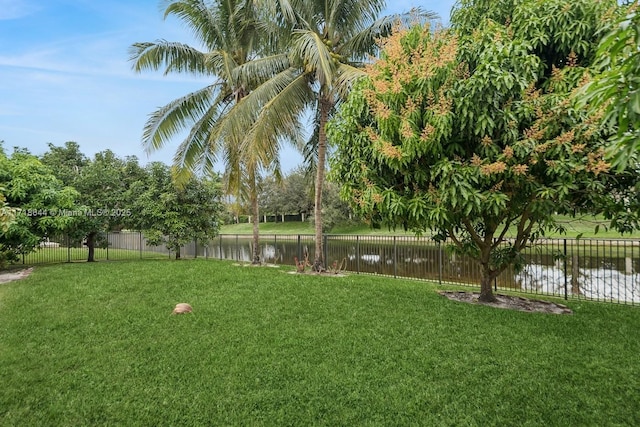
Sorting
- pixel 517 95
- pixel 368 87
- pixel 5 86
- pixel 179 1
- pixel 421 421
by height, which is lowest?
pixel 421 421

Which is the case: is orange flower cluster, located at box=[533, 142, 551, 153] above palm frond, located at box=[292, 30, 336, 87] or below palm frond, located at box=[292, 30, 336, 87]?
below

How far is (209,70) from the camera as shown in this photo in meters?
10.9

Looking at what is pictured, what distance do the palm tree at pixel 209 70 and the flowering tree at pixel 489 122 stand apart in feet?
18.8

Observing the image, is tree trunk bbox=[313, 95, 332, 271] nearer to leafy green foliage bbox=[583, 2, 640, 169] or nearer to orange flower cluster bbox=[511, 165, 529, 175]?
orange flower cluster bbox=[511, 165, 529, 175]

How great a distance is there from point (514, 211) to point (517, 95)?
181 cm

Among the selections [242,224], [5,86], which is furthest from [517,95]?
[242,224]

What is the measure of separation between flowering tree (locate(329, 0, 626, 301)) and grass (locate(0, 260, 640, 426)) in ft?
5.47

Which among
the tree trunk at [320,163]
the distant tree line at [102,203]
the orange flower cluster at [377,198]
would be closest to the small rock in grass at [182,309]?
the orange flower cluster at [377,198]

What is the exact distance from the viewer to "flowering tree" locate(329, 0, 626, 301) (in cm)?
413

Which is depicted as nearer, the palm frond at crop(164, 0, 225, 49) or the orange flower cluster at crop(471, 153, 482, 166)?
the orange flower cluster at crop(471, 153, 482, 166)

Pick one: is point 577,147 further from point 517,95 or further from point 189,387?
point 189,387

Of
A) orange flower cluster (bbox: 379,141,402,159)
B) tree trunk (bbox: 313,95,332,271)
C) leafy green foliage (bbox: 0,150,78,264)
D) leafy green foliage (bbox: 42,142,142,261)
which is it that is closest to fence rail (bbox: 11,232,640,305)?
tree trunk (bbox: 313,95,332,271)

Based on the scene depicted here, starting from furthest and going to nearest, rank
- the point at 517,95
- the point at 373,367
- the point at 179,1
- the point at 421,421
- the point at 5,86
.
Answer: the point at 5,86
the point at 179,1
the point at 517,95
the point at 373,367
the point at 421,421

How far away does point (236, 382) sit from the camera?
11.1 feet
